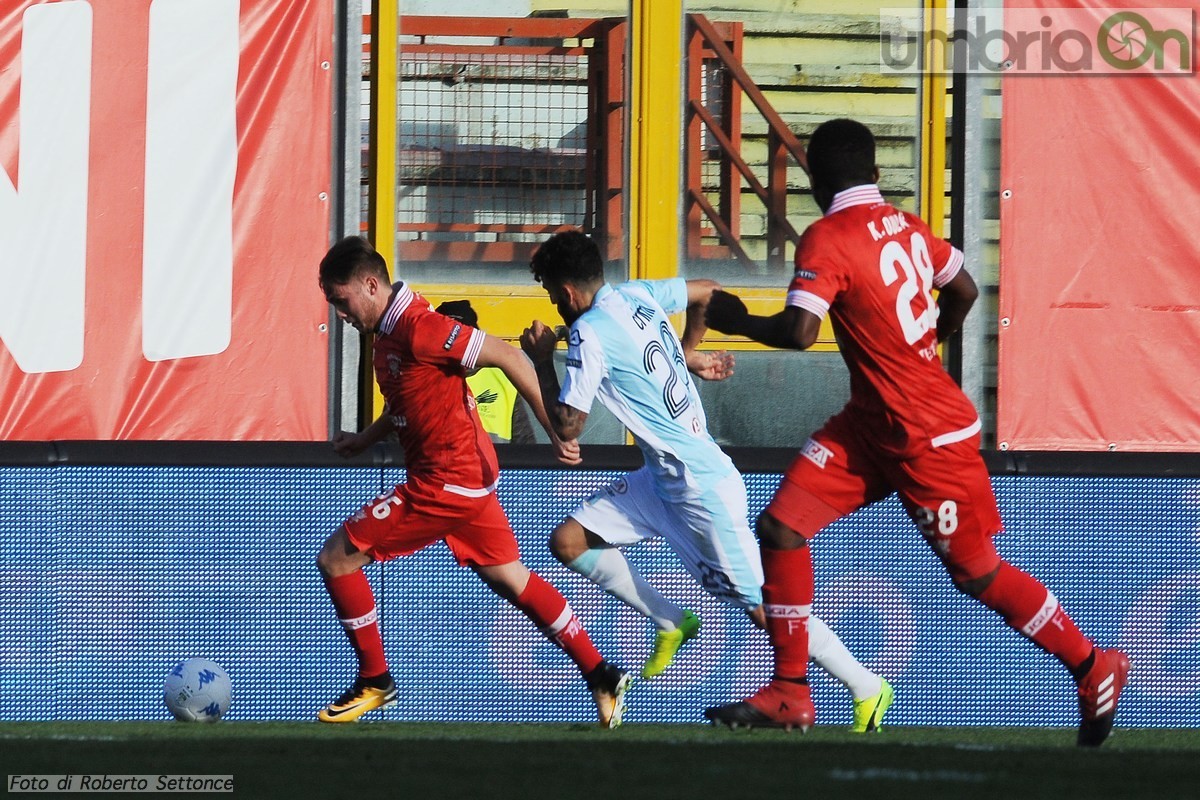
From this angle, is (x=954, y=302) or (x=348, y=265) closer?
(x=954, y=302)

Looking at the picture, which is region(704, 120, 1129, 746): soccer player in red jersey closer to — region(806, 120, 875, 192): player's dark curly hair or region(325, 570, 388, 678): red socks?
region(806, 120, 875, 192): player's dark curly hair

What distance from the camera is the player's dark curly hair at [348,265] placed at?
6629 mm

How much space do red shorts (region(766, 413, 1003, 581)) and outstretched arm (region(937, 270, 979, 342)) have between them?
47 cm

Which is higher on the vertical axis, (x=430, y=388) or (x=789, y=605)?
(x=430, y=388)

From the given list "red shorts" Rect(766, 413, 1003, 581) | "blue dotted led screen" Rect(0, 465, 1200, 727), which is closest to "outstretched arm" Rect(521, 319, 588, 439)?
"red shorts" Rect(766, 413, 1003, 581)

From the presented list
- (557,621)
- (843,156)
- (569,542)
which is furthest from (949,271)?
(557,621)

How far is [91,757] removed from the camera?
517cm

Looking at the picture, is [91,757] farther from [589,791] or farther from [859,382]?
[859,382]

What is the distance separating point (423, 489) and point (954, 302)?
6.77 ft

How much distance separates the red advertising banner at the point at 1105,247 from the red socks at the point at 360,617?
3.60 meters

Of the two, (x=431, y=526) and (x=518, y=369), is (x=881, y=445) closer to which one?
(x=518, y=369)

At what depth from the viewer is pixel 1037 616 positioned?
18.7 feet

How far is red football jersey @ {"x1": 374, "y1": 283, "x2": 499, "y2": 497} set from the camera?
6.58 meters

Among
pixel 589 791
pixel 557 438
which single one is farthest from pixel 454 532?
pixel 589 791
